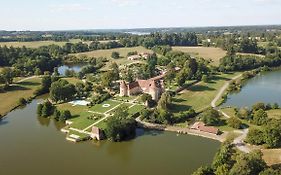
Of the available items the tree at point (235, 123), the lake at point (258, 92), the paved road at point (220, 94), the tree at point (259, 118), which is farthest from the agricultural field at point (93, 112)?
the lake at point (258, 92)

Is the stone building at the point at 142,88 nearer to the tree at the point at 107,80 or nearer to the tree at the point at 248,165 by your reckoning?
the tree at the point at 107,80

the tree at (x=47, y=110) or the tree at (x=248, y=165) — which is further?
the tree at (x=47, y=110)

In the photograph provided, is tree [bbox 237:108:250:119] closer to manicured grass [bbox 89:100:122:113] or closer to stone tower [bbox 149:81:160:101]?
stone tower [bbox 149:81:160:101]

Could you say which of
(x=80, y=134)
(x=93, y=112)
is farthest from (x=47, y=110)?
(x=80, y=134)

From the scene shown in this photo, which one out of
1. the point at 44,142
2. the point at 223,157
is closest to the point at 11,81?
the point at 44,142

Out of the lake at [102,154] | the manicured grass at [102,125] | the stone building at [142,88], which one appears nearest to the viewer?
the lake at [102,154]

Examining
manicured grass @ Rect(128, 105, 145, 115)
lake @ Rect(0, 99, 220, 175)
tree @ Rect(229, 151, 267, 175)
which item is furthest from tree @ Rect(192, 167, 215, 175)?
manicured grass @ Rect(128, 105, 145, 115)

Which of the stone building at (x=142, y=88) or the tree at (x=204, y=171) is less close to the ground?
the stone building at (x=142, y=88)
